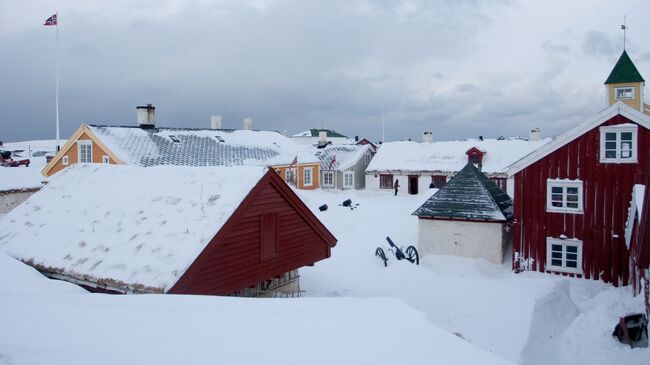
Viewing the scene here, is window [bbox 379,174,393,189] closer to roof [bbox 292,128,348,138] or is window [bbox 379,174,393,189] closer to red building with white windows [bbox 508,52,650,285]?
red building with white windows [bbox 508,52,650,285]

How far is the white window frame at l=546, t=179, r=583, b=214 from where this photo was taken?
20350mm

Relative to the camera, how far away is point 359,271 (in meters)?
20.9

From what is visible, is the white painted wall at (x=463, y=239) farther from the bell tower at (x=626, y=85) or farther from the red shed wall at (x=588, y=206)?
the bell tower at (x=626, y=85)

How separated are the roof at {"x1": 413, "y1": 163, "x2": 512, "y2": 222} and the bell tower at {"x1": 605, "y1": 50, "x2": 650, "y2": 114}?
23.9 feet

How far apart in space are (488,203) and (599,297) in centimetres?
587

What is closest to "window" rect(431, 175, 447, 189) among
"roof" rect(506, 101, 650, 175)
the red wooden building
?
the red wooden building

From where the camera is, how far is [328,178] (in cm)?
5109

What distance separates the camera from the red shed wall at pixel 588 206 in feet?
64.3

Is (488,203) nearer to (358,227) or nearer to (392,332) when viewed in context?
(358,227)

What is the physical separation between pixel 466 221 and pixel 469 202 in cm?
Answer: 94

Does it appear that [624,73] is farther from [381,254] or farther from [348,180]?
[348,180]

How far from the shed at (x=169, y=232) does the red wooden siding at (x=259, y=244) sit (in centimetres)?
3

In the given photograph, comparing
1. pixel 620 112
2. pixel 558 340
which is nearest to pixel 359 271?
pixel 558 340

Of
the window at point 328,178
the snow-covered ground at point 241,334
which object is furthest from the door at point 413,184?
the snow-covered ground at point 241,334
